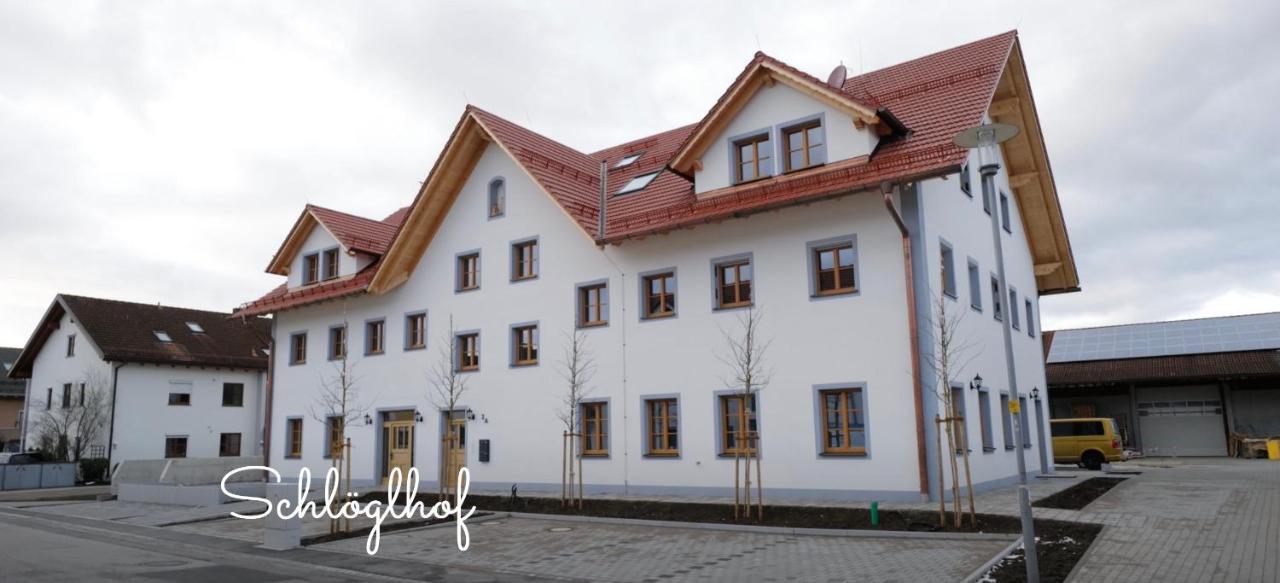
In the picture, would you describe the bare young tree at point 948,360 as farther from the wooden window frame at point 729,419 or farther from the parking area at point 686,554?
the wooden window frame at point 729,419

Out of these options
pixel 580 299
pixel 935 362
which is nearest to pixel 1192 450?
pixel 935 362

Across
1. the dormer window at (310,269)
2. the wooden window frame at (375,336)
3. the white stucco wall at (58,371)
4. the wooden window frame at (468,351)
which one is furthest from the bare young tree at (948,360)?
the white stucco wall at (58,371)

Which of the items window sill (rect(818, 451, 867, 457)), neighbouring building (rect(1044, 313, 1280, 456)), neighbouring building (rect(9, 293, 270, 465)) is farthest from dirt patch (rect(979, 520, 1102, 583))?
neighbouring building (rect(9, 293, 270, 465))

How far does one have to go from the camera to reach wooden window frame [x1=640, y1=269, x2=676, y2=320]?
70.0ft

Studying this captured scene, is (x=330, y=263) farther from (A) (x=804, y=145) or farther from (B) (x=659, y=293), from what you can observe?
(A) (x=804, y=145)

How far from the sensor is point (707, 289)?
20625 mm

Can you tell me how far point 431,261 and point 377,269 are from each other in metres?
1.62

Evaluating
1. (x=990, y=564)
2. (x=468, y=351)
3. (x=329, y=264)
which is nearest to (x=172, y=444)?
(x=329, y=264)

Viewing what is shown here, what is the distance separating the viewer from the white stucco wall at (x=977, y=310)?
62.1 feet

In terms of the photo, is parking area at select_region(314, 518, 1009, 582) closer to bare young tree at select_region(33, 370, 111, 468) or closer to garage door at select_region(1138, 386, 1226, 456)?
bare young tree at select_region(33, 370, 111, 468)

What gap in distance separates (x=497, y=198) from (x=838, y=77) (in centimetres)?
1035

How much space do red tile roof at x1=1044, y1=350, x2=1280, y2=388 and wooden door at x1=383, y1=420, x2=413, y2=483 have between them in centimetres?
2629

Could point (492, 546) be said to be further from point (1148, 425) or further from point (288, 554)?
point (1148, 425)

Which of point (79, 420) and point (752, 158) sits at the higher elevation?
point (752, 158)
